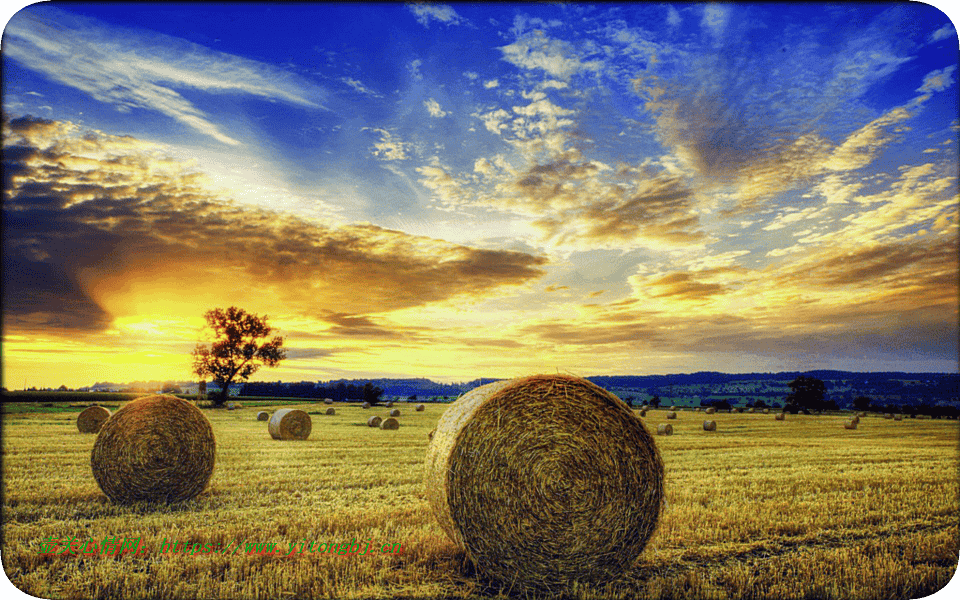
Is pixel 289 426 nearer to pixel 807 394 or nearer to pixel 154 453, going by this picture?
pixel 154 453

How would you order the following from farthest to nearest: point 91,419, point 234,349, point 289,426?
point 234,349 → point 91,419 → point 289,426

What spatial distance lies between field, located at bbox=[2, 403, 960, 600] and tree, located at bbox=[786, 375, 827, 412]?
187 ft

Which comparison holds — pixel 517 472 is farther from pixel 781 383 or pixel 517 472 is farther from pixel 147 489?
pixel 781 383

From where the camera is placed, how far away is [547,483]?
6.08 meters

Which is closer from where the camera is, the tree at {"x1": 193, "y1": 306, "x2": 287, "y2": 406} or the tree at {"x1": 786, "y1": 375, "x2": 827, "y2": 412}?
the tree at {"x1": 193, "y1": 306, "x2": 287, "y2": 406}

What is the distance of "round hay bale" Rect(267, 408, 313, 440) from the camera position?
20484mm

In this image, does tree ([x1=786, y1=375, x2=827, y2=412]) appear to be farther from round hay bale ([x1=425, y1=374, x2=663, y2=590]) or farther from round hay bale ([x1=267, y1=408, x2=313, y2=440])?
round hay bale ([x1=425, y1=374, x2=663, y2=590])

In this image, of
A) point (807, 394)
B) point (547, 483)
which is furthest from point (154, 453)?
point (807, 394)

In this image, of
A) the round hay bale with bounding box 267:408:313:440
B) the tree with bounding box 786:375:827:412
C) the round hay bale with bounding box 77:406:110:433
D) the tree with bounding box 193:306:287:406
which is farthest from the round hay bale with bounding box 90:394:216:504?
the tree with bounding box 786:375:827:412

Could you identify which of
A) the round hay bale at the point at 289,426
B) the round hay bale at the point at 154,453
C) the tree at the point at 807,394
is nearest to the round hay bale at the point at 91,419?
the round hay bale at the point at 289,426

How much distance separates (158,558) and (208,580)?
1.04m

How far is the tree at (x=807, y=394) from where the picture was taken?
64.0m

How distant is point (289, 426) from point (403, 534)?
15.2 metres

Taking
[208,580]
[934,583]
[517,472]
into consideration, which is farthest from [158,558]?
[934,583]
